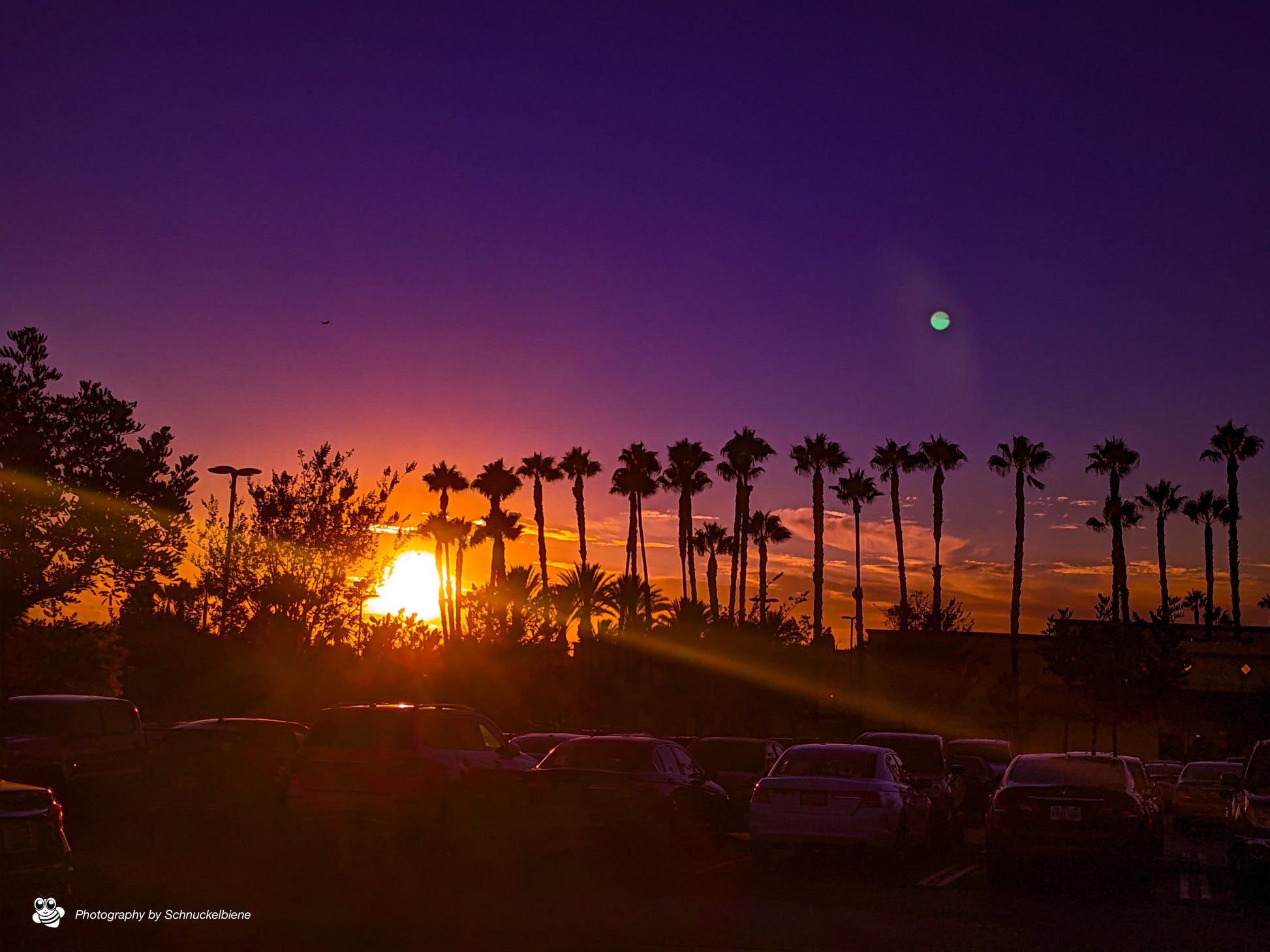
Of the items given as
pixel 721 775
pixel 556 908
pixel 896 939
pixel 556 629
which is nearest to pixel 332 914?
pixel 556 908

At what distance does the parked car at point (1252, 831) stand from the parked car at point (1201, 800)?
10.9 metres

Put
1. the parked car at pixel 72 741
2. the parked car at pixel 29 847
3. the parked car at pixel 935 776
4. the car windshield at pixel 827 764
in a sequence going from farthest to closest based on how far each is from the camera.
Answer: the parked car at pixel 935 776
the parked car at pixel 72 741
the car windshield at pixel 827 764
the parked car at pixel 29 847

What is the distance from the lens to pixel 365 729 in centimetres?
1504

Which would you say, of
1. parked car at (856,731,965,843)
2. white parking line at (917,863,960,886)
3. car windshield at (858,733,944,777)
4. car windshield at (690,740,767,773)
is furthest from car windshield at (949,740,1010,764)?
white parking line at (917,863,960,886)

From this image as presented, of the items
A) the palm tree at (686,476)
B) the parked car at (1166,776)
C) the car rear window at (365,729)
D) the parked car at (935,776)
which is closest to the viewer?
the car rear window at (365,729)

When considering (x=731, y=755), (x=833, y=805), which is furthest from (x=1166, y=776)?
(x=833, y=805)

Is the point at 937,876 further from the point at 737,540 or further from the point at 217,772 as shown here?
the point at 737,540

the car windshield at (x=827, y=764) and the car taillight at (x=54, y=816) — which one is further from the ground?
the car taillight at (x=54, y=816)

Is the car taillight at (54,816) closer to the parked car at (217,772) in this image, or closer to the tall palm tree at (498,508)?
the parked car at (217,772)

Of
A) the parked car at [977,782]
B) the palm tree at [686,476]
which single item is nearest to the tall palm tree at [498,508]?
the palm tree at [686,476]

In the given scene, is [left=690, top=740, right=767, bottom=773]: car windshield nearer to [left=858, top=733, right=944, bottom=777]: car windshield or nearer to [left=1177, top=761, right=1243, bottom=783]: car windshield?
[left=858, top=733, right=944, bottom=777]: car windshield

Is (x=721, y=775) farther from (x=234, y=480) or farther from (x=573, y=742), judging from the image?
(x=234, y=480)

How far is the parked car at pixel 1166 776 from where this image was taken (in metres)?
28.2

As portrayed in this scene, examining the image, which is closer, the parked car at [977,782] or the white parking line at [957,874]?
the white parking line at [957,874]
